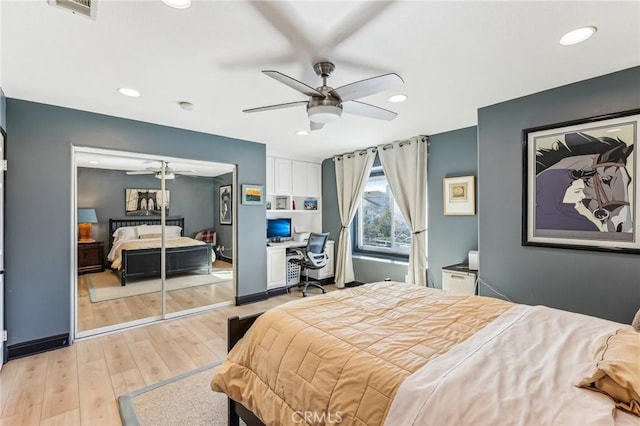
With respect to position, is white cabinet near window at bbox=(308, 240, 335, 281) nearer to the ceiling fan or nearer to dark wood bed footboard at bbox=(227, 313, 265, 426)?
dark wood bed footboard at bbox=(227, 313, 265, 426)

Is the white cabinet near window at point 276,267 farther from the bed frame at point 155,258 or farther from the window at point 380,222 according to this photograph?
the window at point 380,222

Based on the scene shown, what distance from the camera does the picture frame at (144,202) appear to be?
353 centimetres

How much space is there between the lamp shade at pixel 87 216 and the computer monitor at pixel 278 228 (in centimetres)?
252

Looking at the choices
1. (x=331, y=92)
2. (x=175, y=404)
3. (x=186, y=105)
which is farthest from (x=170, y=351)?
(x=331, y=92)

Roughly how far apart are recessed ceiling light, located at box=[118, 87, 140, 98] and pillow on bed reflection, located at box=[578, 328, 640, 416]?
11.5 ft

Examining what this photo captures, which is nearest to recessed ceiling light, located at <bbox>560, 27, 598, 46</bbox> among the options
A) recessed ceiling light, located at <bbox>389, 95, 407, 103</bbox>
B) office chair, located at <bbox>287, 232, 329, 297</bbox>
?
recessed ceiling light, located at <bbox>389, 95, 407, 103</bbox>

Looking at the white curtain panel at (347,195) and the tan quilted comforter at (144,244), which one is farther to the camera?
the white curtain panel at (347,195)

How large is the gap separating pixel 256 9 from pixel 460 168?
321 centimetres

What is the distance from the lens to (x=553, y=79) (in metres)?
2.39

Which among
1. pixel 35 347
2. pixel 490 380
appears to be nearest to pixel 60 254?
pixel 35 347

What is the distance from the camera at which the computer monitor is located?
523 centimetres

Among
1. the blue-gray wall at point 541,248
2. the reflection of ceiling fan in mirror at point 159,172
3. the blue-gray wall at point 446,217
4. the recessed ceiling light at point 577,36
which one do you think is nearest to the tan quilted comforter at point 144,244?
the reflection of ceiling fan in mirror at point 159,172

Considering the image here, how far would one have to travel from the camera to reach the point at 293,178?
5.41 meters

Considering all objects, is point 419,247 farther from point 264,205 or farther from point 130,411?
point 130,411
